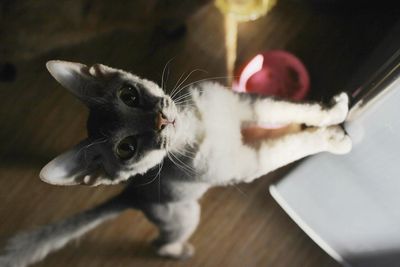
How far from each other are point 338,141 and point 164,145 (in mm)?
472

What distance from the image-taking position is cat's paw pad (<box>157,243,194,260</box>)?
4.83 ft

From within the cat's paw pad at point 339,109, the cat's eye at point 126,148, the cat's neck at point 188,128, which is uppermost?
the cat's paw pad at point 339,109

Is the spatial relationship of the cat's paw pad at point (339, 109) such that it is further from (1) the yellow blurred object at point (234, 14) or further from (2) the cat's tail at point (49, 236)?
(2) the cat's tail at point (49, 236)

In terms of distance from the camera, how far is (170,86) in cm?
155

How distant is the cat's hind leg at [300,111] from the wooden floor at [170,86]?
34 centimetres

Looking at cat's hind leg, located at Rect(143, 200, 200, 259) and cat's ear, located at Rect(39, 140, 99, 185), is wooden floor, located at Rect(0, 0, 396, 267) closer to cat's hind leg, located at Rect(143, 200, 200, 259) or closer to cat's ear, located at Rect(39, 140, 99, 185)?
cat's hind leg, located at Rect(143, 200, 200, 259)

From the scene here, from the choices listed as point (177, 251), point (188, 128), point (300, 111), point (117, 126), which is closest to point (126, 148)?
point (117, 126)

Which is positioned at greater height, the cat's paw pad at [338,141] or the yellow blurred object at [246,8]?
the cat's paw pad at [338,141]

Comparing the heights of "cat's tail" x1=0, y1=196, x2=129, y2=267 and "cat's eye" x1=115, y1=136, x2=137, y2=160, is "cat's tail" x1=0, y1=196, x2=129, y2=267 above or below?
below

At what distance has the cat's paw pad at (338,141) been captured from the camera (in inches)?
43.2

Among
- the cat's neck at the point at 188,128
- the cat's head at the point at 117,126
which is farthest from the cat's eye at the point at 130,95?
Answer: the cat's neck at the point at 188,128

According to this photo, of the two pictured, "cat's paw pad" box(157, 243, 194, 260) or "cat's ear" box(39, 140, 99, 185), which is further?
"cat's paw pad" box(157, 243, 194, 260)

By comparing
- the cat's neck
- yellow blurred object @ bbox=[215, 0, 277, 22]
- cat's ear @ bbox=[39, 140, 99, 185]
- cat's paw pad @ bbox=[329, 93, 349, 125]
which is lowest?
cat's ear @ bbox=[39, 140, 99, 185]

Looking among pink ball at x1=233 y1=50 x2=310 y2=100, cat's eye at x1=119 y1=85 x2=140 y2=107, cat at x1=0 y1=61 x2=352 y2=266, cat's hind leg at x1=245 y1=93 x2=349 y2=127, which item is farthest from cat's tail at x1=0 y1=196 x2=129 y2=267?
pink ball at x1=233 y1=50 x2=310 y2=100
